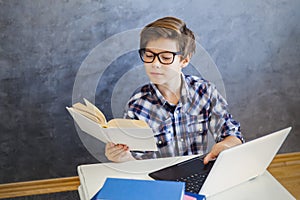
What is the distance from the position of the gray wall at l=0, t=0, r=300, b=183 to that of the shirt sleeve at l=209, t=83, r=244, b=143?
0.52 metres

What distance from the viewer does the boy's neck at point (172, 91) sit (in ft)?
5.09

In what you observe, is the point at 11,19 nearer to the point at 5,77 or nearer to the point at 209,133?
the point at 5,77

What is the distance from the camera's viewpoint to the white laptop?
3.79ft

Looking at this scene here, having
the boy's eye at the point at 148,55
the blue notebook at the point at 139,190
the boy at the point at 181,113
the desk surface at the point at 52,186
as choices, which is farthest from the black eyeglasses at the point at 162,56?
the desk surface at the point at 52,186

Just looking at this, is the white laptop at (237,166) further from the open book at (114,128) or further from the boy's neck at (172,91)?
the boy's neck at (172,91)

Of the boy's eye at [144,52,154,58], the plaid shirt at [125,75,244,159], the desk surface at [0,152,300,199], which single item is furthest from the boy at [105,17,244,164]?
the desk surface at [0,152,300,199]

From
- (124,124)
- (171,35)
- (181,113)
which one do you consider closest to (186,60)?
(171,35)

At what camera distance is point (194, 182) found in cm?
128

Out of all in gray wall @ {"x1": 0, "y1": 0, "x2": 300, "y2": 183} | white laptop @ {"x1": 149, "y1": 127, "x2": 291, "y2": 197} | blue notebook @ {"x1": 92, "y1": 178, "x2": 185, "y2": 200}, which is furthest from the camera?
gray wall @ {"x1": 0, "y1": 0, "x2": 300, "y2": 183}

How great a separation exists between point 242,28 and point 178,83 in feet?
2.67

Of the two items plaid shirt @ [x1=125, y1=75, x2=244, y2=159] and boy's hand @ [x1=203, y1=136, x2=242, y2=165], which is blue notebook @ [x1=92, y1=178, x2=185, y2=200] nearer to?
boy's hand @ [x1=203, y1=136, x2=242, y2=165]

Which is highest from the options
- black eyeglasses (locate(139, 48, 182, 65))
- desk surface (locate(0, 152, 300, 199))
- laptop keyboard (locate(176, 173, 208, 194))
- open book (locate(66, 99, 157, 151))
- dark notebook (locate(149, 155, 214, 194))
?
black eyeglasses (locate(139, 48, 182, 65))

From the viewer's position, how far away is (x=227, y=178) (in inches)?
48.4

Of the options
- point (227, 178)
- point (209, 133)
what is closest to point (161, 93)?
point (209, 133)
